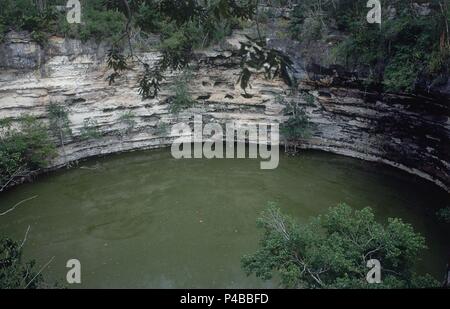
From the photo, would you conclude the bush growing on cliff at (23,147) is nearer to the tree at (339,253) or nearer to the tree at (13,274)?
the tree at (13,274)

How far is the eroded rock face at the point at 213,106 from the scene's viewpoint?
10.5m

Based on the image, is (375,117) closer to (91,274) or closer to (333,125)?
(333,125)

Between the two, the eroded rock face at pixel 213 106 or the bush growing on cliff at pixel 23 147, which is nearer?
the bush growing on cliff at pixel 23 147

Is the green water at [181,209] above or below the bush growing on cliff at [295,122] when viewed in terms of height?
below

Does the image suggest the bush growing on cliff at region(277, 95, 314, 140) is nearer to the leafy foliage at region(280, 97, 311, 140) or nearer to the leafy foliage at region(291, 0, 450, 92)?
the leafy foliage at region(280, 97, 311, 140)

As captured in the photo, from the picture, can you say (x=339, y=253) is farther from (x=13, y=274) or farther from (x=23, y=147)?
(x=23, y=147)

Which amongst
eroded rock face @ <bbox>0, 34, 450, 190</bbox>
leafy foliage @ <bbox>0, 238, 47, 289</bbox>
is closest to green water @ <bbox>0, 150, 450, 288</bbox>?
eroded rock face @ <bbox>0, 34, 450, 190</bbox>

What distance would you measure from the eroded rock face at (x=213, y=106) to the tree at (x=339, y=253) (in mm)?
5358

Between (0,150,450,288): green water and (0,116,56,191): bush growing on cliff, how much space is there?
1.71 feet

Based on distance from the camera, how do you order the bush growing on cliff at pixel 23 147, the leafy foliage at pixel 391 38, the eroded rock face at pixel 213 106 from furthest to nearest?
the eroded rock face at pixel 213 106, the bush growing on cliff at pixel 23 147, the leafy foliage at pixel 391 38

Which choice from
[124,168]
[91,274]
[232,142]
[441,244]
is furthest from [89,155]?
[441,244]

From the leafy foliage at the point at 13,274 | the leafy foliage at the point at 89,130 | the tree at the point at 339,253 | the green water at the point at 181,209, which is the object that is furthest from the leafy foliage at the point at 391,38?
the leafy foliage at the point at 13,274

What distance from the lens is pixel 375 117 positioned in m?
11.2

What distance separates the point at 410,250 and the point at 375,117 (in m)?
6.52
